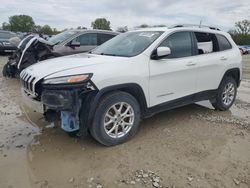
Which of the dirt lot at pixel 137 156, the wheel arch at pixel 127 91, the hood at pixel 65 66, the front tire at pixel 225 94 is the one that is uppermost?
the hood at pixel 65 66

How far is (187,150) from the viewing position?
12.7ft

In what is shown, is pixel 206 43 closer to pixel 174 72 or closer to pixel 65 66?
pixel 174 72

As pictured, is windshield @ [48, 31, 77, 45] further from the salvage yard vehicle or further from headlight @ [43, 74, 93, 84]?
headlight @ [43, 74, 93, 84]

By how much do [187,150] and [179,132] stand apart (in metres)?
0.70

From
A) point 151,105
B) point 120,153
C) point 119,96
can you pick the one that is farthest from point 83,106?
point 151,105

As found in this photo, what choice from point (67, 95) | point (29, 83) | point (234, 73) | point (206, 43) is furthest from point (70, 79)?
point (234, 73)

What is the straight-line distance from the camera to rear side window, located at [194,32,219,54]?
510cm

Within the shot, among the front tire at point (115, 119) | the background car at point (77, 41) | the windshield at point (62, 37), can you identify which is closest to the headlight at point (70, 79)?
the front tire at point (115, 119)

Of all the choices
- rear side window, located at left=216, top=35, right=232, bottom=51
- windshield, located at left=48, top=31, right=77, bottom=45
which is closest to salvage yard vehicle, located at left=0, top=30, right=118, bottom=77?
windshield, located at left=48, top=31, right=77, bottom=45

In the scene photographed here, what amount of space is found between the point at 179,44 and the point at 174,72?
60 centimetres

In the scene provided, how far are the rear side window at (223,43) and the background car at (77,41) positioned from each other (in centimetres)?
417

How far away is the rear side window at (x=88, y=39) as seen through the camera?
8727mm

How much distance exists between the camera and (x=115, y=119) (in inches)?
153

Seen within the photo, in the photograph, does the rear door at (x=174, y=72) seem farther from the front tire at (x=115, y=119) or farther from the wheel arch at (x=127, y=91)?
the front tire at (x=115, y=119)
